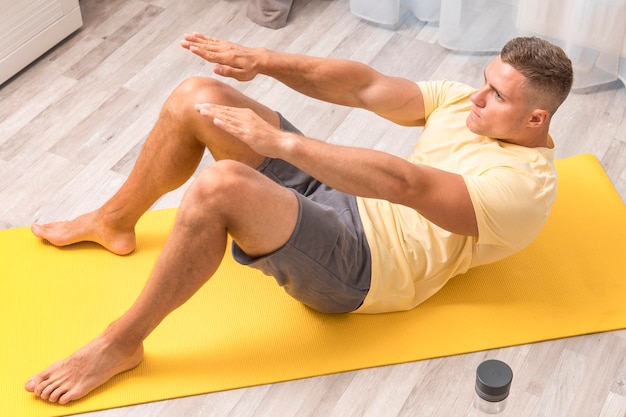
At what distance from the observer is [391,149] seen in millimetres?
2945

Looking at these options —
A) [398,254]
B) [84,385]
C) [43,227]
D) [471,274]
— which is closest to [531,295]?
[471,274]

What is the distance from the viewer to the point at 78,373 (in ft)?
7.11

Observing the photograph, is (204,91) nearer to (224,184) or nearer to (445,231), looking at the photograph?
(224,184)

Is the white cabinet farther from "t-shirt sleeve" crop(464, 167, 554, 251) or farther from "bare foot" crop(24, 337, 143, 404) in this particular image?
"t-shirt sleeve" crop(464, 167, 554, 251)

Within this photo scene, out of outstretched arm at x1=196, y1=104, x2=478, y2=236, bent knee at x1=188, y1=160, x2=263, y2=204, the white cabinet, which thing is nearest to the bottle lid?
outstretched arm at x1=196, y1=104, x2=478, y2=236

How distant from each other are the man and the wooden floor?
0.22m

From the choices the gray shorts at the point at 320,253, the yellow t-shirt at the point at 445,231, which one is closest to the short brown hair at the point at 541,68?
the yellow t-shirt at the point at 445,231

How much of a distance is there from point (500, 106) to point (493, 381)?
0.80m

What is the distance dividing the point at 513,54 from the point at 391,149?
2.93ft

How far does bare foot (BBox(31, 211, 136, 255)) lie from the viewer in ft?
8.20

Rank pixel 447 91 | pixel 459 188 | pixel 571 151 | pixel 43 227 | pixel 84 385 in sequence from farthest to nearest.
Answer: pixel 571 151 → pixel 43 227 → pixel 447 91 → pixel 84 385 → pixel 459 188

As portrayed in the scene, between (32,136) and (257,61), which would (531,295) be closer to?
(257,61)

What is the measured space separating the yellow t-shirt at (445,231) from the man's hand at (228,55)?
1.32ft

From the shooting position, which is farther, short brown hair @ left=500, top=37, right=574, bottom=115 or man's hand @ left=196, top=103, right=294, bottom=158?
short brown hair @ left=500, top=37, right=574, bottom=115
